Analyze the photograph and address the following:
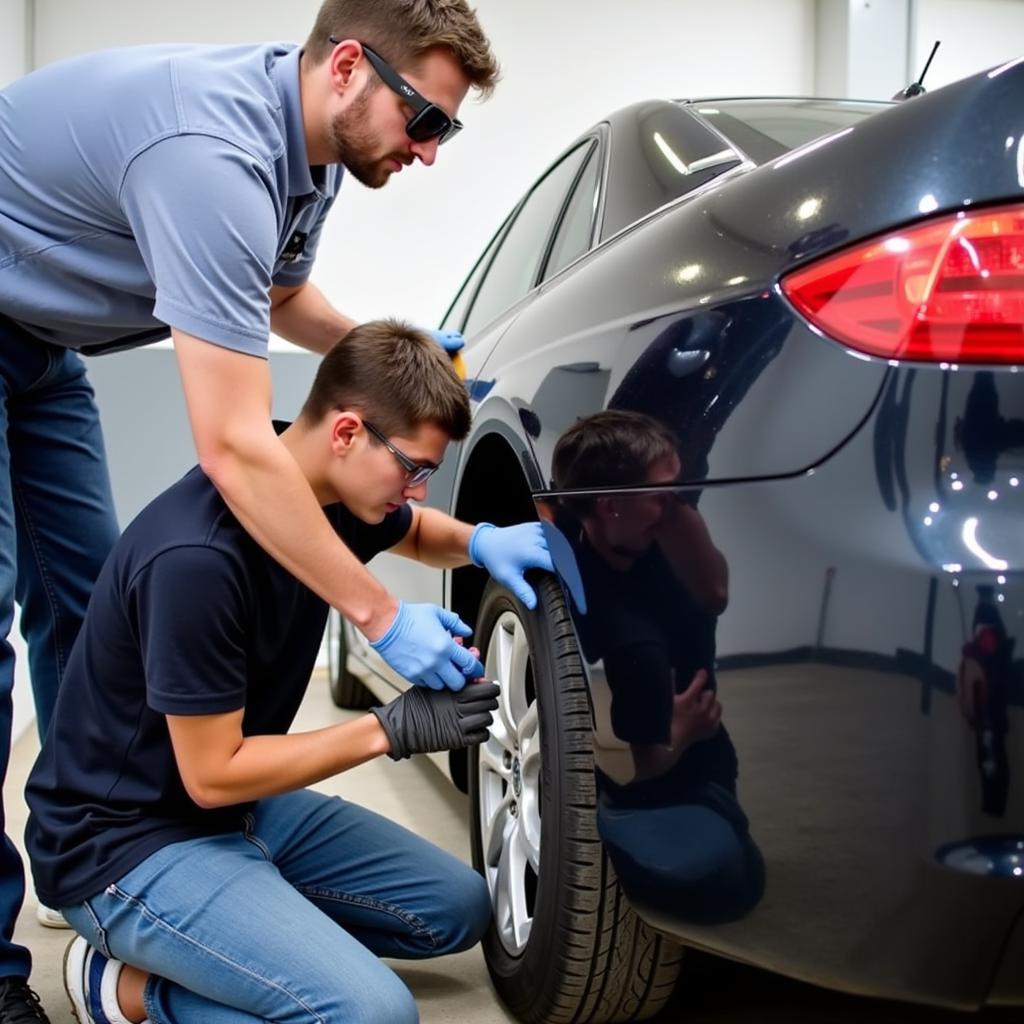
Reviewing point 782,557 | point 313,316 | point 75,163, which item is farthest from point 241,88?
point 782,557

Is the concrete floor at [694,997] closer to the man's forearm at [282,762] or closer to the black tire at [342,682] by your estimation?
the man's forearm at [282,762]

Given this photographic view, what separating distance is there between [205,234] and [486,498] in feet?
2.24

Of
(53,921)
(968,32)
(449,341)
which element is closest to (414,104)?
(449,341)

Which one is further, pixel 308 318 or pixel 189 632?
pixel 308 318

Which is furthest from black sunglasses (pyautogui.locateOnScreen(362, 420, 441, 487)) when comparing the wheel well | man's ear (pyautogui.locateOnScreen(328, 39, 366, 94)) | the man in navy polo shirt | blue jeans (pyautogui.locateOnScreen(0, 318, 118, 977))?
blue jeans (pyautogui.locateOnScreen(0, 318, 118, 977))

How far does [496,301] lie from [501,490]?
2.43 feet

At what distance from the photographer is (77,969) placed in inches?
64.5

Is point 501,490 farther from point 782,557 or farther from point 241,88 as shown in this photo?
point 782,557

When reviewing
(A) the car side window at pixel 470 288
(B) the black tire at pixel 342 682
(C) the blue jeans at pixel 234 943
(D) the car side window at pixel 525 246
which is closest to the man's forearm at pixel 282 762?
(C) the blue jeans at pixel 234 943

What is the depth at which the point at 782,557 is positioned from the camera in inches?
41.3

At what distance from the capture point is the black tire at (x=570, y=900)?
142cm

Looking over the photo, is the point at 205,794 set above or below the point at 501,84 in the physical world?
below

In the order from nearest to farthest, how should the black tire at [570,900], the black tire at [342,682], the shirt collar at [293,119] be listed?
the black tire at [570,900] < the shirt collar at [293,119] < the black tire at [342,682]

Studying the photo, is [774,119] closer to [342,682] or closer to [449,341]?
[449,341]
